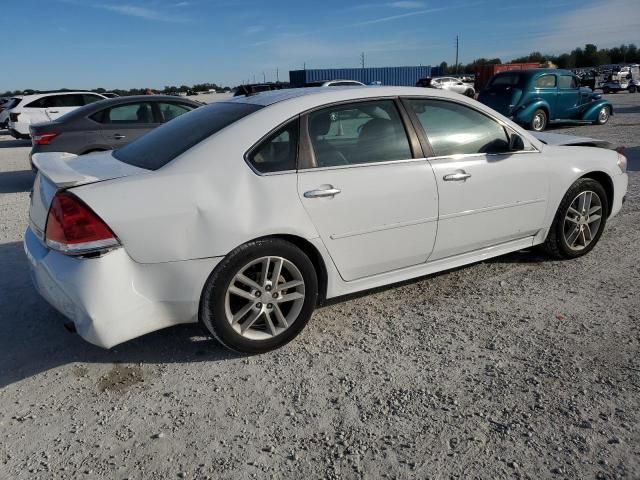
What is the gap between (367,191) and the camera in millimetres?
3260

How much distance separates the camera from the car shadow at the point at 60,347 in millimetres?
3107

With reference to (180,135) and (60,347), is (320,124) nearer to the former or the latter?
(180,135)

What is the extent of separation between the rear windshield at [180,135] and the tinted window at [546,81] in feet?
45.9

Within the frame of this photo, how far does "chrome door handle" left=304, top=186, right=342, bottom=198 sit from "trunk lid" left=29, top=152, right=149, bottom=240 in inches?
36.6

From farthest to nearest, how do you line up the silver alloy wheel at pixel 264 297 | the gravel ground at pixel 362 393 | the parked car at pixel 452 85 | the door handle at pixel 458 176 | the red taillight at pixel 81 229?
the parked car at pixel 452 85
the door handle at pixel 458 176
the silver alloy wheel at pixel 264 297
the red taillight at pixel 81 229
the gravel ground at pixel 362 393

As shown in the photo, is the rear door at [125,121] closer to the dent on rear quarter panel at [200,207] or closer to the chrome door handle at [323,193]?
the dent on rear quarter panel at [200,207]

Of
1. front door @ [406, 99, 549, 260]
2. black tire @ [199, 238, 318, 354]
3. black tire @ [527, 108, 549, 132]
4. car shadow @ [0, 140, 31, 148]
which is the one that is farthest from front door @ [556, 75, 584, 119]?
car shadow @ [0, 140, 31, 148]

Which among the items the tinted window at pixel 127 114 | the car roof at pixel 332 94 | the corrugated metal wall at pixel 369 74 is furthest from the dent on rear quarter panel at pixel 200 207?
the corrugated metal wall at pixel 369 74

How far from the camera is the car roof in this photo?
3346 mm

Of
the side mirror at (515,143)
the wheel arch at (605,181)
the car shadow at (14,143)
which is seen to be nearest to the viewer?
the side mirror at (515,143)

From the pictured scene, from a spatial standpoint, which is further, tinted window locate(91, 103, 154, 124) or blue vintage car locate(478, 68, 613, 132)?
blue vintage car locate(478, 68, 613, 132)

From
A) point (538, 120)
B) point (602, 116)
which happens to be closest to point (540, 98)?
point (538, 120)

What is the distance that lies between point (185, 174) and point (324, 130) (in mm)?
952

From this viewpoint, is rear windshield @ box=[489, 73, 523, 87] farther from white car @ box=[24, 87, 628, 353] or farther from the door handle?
the door handle
